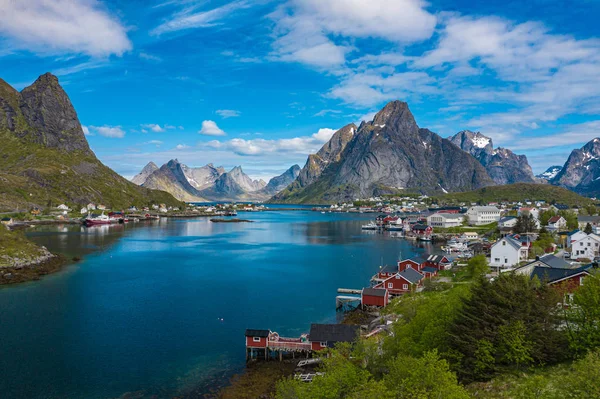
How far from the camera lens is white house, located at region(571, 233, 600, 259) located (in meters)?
53.1

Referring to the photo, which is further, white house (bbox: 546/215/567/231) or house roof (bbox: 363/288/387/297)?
white house (bbox: 546/215/567/231)

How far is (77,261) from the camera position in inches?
2591

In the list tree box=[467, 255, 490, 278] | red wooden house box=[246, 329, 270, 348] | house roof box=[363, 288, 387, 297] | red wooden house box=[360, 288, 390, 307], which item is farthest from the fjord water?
tree box=[467, 255, 490, 278]

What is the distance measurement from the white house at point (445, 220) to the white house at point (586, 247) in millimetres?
62729

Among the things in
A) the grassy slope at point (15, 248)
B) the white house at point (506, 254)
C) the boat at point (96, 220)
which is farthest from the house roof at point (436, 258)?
the boat at point (96, 220)

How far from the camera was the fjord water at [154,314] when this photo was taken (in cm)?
2616

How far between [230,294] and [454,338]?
32.8 metres

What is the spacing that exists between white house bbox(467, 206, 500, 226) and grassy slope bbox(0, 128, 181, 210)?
147028mm

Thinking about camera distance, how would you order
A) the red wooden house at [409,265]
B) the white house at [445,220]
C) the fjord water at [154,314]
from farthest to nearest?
1. the white house at [445,220]
2. the red wooden house at [409,265]
3. the fjord water at [154,314]

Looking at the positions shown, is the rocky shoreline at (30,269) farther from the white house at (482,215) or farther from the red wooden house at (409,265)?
the white house at (482,215)

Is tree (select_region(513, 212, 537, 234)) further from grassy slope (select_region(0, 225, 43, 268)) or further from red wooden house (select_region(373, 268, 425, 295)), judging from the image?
grassy slope (select_region(0, 225, 43, 268))

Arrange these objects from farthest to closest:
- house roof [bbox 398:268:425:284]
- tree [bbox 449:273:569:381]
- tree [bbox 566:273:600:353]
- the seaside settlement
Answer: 1. house roof [bbox 398:268:425:284]
2. the seaside settlement
3. tree [bbox 449:273:569:381]
4. tree [bbox 566:273:600:353]

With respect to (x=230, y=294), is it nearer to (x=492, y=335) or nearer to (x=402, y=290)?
(x=402, y=290)

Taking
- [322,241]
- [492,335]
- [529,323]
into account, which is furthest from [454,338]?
[322,241]
